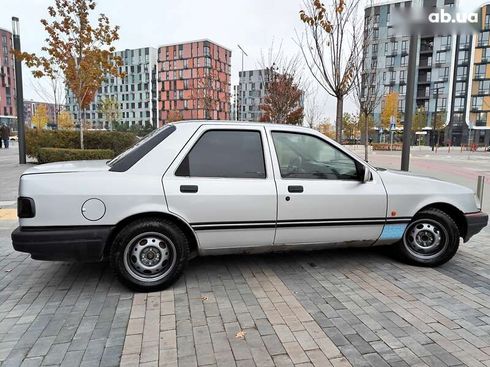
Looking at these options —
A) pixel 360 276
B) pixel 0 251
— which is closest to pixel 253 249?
pixel 360 276

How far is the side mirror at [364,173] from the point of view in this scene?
4.18m

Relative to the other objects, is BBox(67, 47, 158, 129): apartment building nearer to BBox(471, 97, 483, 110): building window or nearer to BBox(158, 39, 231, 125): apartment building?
BBox(158, 39, 231, 125): apartment building

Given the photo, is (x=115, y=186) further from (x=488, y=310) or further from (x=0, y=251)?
(x=488, y=310)

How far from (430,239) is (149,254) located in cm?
337

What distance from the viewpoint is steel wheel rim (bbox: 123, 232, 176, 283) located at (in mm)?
3705

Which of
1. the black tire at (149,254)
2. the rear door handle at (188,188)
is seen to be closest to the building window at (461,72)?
the rear door handle at (188,188)

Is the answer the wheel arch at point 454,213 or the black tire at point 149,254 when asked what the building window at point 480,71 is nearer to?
the wheel arch at point 454,213

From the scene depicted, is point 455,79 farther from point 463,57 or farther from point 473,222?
point 473,222

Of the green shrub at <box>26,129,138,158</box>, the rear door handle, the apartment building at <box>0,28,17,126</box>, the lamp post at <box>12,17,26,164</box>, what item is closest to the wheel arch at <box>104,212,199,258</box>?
the rear door handle

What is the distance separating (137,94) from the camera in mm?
111562

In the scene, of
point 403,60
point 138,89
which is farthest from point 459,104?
point 138,89

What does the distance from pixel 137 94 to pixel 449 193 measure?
116 meters

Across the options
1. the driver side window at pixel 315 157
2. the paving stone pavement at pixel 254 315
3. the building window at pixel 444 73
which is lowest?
the paving stone pavement at pixel 254 315

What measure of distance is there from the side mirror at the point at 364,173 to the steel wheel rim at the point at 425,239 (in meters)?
0.93
